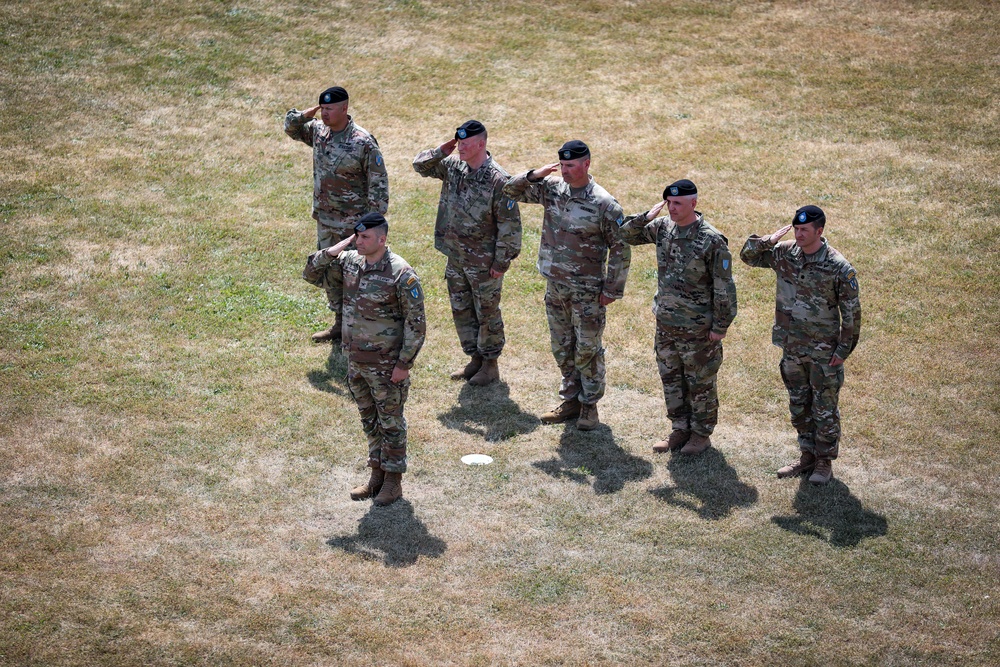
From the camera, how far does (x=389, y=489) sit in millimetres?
9570

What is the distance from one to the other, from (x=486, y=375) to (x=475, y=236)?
1627 mm

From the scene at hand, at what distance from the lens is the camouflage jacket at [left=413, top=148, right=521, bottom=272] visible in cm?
1127

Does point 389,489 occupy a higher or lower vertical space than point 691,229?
lower

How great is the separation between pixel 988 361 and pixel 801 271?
12.9 ft

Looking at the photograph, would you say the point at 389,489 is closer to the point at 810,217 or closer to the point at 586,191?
the point at 586,191

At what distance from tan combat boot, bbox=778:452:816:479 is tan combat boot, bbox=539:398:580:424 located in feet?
7.56

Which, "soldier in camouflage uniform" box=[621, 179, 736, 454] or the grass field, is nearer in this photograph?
the grass field

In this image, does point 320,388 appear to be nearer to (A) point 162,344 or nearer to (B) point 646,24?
(A) point 162,344

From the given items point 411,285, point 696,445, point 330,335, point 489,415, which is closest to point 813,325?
point 696,445

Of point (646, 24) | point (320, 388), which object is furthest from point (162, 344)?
point (646, 24)

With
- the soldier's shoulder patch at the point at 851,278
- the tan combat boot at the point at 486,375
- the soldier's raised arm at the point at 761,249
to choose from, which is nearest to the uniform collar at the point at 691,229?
the soldier's raised arm at the point at 761,249

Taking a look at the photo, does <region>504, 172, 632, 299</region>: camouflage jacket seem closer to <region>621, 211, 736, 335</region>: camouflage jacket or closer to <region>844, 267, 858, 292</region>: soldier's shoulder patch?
<region>621, 211, 736, 335</region>: camouflage jacket

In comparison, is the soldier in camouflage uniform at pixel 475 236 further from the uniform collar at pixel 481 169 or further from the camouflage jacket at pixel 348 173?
the camouflage jacket at pixel 348 173

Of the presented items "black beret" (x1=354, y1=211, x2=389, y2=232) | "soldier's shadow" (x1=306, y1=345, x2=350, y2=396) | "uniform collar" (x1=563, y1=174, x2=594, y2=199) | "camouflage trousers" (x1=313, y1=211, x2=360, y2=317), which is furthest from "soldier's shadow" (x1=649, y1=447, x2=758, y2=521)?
"camouflage trousers" (x1=313, y1=211, x2=360, y2=317)
